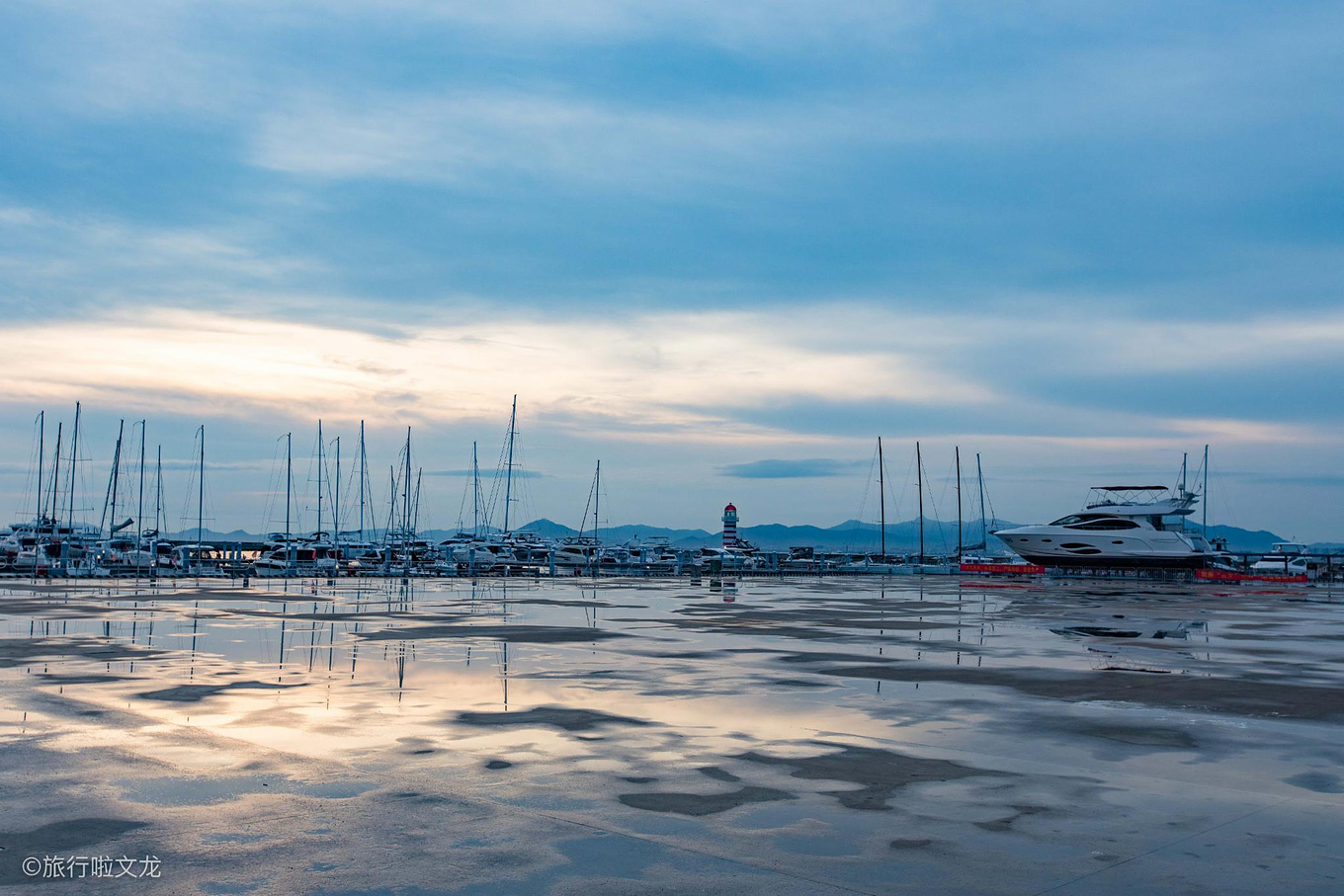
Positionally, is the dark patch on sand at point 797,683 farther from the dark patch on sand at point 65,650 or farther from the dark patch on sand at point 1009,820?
the dark patch on sand at point 65,650

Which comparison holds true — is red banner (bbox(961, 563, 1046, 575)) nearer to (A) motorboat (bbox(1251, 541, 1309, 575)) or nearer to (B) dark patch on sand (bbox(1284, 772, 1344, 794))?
(A) motorboat (bbox(1251, 541, 1309, 575))

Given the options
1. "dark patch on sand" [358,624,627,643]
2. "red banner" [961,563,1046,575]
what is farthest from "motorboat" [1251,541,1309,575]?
"dark patch on sand" [358,624,627,643]

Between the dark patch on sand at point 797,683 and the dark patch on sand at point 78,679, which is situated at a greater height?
the dark patch on sand at point 797,683

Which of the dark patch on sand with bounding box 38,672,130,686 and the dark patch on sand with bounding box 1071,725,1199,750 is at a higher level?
the dark patch on sand with bounding box 1071,725,1199,750

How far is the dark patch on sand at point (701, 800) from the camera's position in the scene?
7922mm

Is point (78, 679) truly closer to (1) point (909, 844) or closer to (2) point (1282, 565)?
(1) point (909, 844)

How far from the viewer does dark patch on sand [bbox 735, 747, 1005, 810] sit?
8383 millimetres

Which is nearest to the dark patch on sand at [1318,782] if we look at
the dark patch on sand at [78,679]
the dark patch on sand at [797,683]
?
the dark patch on sand at [797,683]

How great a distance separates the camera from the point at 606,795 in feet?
27.2

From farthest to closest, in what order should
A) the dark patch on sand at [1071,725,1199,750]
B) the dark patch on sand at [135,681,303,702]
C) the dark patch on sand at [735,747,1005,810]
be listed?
the dark patch on sand at [135,681,303,702] < the dark patch on sand at [1071,725,1199,750] < the dark patch on sand at [735,747,1005,810]

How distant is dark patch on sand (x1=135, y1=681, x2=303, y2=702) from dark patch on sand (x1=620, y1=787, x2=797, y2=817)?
694 cm

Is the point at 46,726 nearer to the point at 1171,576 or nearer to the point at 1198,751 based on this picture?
the point at 1198,751

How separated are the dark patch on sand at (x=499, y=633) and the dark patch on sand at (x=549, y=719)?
27.5 feet

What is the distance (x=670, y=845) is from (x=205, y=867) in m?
2.81
